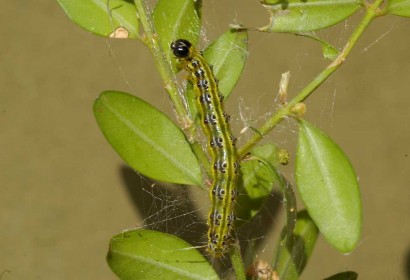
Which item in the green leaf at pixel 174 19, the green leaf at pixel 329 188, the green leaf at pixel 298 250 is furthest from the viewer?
the green leaf at pixel 298 250

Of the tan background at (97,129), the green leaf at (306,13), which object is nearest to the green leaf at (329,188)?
the green leaf at (306,13)

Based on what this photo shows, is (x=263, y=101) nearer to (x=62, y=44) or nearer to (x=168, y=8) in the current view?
(x=62, y=44)

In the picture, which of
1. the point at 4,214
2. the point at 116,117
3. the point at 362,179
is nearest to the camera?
the point at 116,117

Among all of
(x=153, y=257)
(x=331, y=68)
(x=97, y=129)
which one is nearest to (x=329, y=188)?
(x=331, y=68)

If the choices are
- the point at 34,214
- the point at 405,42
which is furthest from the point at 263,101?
the point at 34,214

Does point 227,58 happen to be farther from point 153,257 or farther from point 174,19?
point 153,257

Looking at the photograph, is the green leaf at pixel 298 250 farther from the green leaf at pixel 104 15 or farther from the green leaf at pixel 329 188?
the green leaf at pixel 104 15

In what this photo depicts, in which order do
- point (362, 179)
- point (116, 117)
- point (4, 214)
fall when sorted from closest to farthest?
point (116, 117), point (4, 214), point (362, 179)
